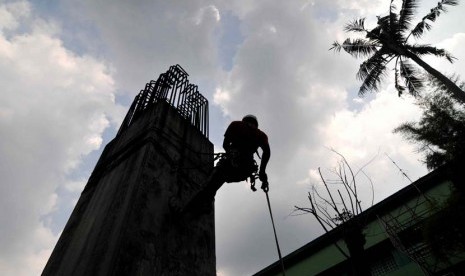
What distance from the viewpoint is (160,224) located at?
3.87 metres

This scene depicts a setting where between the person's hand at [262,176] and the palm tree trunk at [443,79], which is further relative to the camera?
the palm tree trunk at [443,79]

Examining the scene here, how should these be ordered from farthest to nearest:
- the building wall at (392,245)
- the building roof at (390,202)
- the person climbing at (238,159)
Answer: the building roof at (390,202) < the building wall at (392,245) < the person climbing at (238,159)

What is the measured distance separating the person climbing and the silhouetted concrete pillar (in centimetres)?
54

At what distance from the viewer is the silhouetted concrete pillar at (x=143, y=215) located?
339cm

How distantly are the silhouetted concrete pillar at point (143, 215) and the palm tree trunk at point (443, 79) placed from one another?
12484 millimetres

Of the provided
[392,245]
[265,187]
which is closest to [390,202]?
[392,245]

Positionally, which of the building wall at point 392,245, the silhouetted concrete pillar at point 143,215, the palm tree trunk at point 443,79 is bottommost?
the silhouetted concrete pillar at point 143,215

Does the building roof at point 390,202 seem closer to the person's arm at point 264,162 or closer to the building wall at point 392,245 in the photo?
the building wall at point 392,245

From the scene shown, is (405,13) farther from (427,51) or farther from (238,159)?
(238,159)

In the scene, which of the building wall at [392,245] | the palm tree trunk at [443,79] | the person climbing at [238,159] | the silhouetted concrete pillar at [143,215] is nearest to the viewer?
the silhouetted concrete pillar at [143,215]

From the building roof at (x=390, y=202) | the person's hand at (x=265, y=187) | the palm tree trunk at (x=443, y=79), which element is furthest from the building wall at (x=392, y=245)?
the person's hand at (x=265, y=187)

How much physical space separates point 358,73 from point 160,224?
15.6 meters

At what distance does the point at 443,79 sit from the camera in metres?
13.2

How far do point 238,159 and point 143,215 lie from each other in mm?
1482
